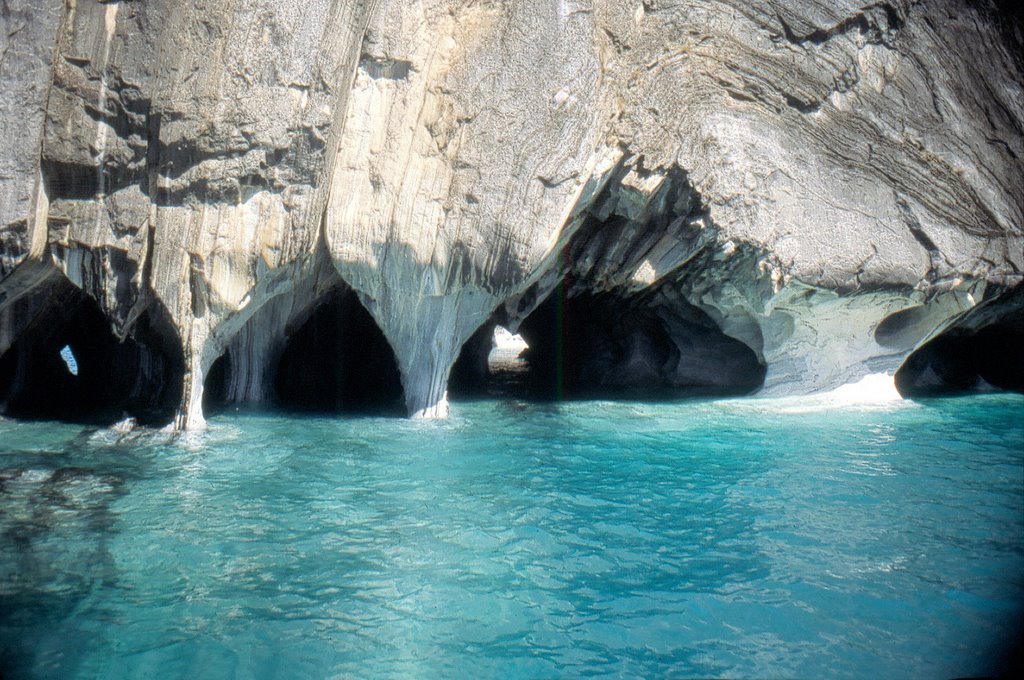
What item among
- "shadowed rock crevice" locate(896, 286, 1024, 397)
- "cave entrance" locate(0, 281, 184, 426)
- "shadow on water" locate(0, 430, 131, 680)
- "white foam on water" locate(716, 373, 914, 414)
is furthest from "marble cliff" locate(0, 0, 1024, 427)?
"shadow on water" locate(0, 430, 131, 680)

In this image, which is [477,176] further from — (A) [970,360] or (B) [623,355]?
(A) [970,360]

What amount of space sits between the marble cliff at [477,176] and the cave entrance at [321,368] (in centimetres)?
10

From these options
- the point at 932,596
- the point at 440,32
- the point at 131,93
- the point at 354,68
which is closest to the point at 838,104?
the point at 440,32

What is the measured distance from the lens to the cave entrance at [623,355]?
1312 cm

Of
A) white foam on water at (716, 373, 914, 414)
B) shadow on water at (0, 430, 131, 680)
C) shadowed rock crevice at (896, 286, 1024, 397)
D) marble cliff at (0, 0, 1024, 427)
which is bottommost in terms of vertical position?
shadow on water at (0, 430, 131, 680)

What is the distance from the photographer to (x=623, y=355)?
14.9 metres

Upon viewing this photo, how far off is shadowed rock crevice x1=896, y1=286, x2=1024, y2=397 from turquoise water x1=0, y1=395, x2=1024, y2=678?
5279 millimetres

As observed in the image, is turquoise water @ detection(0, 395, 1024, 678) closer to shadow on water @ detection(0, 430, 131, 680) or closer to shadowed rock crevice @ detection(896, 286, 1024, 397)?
shadow on water @ detection(0, 430, 131, 680)

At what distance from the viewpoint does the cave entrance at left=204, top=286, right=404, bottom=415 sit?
10.9 meters

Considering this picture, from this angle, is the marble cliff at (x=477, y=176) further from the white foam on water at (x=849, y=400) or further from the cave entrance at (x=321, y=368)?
the white foam on water at (x=849, y=400)

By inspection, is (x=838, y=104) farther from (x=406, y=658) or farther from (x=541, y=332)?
(x=406, y=658)

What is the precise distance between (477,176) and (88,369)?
8.18m

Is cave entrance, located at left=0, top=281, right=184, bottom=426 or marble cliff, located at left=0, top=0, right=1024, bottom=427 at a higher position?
marble cliff, located at left=0, top=0, right=1024, bottom=427

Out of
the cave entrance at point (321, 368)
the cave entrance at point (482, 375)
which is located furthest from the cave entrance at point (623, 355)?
the cave entrance at point (321, 368)
